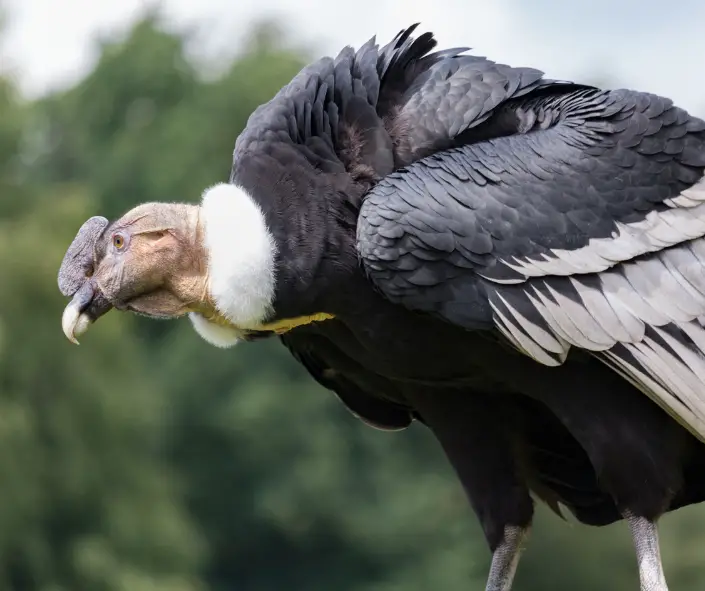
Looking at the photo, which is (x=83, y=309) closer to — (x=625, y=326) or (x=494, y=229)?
(x=494, y=229)

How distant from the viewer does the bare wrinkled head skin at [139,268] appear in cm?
641

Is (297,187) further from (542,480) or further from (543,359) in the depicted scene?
(542,480)

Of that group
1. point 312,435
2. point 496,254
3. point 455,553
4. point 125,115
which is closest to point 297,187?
point 496,254

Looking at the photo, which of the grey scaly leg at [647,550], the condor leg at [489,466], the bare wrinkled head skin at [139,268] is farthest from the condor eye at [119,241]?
the grey scaly leg at [647,550]

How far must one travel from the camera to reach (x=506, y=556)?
23.5 ft

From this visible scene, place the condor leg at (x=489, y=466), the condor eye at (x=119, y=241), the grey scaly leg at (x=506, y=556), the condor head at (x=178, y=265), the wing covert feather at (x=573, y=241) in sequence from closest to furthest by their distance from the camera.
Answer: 1. the wing covert feather at (x=573, y=241)
2. the condor head at (x=178, y=265)
3. the condor eye at (x=119, y=241)
4. the condor leg at (x=489, y=466)
5. the grey scaly leg at (x=506, y=556)

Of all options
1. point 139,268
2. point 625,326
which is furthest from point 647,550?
point 139,268

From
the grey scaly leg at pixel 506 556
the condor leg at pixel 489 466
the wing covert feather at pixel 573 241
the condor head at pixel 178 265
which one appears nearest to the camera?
the wing covert feather at pixel 573 241

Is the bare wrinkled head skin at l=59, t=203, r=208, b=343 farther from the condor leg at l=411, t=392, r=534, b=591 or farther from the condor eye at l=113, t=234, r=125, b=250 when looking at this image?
the condor leg at l=411, t=392, r=534, b=591

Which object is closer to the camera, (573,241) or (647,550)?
(573,241)

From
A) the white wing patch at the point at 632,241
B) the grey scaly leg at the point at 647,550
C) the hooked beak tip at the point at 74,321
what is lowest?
the grey scaly leg at the point at 647,550

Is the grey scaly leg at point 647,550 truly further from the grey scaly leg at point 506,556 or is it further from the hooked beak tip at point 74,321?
the hooked beak tip at point 74,321

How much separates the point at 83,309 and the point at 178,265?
446mm

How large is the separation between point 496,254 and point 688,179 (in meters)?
0.95
